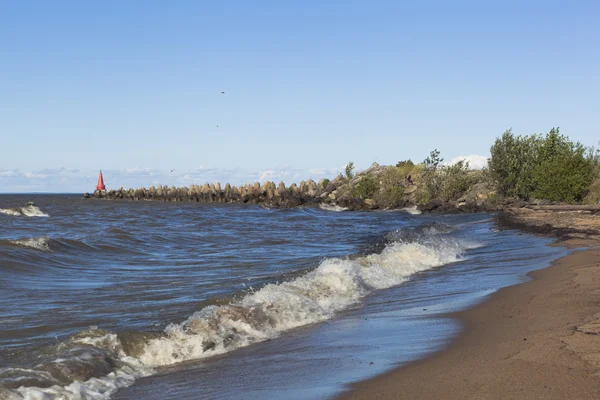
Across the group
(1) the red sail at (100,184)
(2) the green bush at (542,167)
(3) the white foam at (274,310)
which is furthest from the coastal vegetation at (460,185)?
(3) the white foam at (274,310)

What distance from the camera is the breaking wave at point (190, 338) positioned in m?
6.05

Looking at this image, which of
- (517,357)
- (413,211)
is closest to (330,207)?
(413,211)

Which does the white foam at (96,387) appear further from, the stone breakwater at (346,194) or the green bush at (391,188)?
the green bush at (391,188)

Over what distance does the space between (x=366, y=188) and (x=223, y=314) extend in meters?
59.3

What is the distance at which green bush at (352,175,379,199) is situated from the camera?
6731 centimetres

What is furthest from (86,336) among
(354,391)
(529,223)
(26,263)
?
(529,223)

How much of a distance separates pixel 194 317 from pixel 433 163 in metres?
59.0

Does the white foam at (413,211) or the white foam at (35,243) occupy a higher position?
the white foam at (35,243)

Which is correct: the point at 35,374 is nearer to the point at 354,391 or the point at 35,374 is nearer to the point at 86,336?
the point at 86,336

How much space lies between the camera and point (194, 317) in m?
8.88

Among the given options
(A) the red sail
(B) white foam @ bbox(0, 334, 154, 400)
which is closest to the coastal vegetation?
(A) the red sail

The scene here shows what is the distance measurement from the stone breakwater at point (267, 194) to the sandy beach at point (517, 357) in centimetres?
5111

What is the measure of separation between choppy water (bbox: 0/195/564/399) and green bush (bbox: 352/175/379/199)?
46400mm

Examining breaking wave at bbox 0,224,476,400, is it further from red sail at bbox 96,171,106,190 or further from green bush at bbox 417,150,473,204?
red sail at bbox 96,171,106,190
